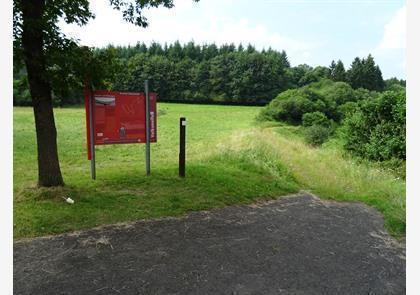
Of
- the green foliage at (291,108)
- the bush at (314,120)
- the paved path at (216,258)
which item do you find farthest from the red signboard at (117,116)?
→ the green foliage at (291,108)

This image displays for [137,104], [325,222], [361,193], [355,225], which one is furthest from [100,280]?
[361,193]

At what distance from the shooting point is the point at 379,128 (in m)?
14.8

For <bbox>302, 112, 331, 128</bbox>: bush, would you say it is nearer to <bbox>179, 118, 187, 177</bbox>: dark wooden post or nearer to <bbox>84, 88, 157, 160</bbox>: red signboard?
<bbox>179, 118, 187, 177</bbox>: dark wooden post

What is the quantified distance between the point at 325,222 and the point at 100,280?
3.95 meters

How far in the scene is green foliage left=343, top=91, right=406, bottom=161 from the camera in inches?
538

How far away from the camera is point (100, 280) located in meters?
3.77

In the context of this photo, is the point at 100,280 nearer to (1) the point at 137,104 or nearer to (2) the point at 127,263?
(2) the point at 127,263

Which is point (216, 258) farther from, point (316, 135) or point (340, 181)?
point (316, 135)

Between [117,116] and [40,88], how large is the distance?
1.86 meters

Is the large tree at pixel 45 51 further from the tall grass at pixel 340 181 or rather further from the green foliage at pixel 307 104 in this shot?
the green foliage at pixel 307 104

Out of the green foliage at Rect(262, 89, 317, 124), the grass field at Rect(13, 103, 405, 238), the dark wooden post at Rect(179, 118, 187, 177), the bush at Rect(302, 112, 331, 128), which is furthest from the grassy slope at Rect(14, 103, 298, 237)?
the green foliage at Rect(262, 89, 317, 124)

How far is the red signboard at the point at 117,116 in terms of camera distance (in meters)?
7.49

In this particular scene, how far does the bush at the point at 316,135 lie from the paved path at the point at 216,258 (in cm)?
1795

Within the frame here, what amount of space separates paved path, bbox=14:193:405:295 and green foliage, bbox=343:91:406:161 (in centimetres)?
875
